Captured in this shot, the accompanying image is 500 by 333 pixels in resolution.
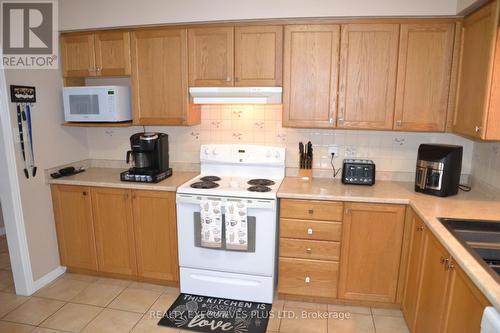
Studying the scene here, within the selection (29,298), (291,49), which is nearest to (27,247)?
(29,298)

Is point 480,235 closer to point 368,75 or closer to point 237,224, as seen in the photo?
point 368,75

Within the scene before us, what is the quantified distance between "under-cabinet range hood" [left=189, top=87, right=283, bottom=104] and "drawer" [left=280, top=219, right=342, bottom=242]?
3.10ft

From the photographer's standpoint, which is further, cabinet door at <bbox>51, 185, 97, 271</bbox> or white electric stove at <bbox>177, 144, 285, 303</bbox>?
cabinet door at <bbox>51, 185, 97, 271</bbox>

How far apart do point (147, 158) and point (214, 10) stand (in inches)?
52.0

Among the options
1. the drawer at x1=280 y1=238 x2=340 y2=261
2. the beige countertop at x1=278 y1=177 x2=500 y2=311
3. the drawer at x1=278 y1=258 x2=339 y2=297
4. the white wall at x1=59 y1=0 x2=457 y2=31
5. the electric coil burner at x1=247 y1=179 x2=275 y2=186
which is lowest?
the drawer at x1=278 y1=258 x2=339 y2=297

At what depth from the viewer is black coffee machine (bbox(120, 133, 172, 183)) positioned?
2791 mm

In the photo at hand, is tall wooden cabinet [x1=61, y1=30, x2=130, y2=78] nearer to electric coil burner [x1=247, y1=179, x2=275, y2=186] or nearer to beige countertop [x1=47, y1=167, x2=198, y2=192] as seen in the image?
beige countertop [x1=47, y1=167, x2=198, y2=192]

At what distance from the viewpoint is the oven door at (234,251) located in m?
2.47

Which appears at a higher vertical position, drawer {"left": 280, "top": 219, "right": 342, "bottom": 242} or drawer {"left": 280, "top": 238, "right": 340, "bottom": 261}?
drawer {"left": 280, "top": 219, "right": 342, "bottom": 242}

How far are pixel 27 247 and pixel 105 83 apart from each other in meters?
1.60

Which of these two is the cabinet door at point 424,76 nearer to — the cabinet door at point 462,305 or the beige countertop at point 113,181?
the cabinet door at point 462,305

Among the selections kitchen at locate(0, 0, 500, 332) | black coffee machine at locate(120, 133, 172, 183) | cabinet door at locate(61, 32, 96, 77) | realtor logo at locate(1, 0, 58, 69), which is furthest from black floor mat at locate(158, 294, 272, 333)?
realtor logo at locate(1, 0, 58, 69)

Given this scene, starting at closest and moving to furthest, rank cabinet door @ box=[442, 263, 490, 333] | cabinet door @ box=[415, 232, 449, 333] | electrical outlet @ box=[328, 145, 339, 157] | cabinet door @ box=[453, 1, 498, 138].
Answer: cabinet door @ box=[442, 263, 490, 333]
cabinet door @ box=[415, 232, 449, 333]
cabinet door @ box=[453, 1, 498, 138]
electrical outlet @ box=[328, 145, 339, 157]

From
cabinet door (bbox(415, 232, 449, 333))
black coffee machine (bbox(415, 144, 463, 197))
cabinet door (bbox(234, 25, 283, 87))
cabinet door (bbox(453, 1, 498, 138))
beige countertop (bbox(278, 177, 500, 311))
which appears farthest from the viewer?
cabinet door (bbox(234, 25, 283, 87))
